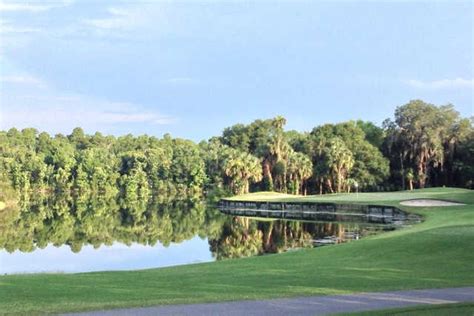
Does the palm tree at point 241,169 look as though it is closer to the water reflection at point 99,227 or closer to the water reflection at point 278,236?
the water reflection at point 99,227

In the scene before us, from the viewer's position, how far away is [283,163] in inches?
3095

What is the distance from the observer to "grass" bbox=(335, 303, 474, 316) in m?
8.91

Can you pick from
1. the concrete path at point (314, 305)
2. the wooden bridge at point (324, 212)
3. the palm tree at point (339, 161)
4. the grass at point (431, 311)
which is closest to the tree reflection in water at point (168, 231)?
the wooden bridge at point (324, 212)

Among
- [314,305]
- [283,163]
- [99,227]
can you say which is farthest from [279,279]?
[283,163]

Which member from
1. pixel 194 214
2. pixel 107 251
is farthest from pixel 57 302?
pixel 194 214

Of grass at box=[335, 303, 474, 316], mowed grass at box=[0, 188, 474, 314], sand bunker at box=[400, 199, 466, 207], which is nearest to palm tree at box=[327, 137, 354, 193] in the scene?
sand bunker at box=[400, 199, 466, 207]

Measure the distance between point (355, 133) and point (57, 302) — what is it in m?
76.2

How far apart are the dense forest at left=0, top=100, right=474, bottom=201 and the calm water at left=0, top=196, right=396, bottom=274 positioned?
21915 millimetres

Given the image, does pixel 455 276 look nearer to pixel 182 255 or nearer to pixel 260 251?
pixel 260 251

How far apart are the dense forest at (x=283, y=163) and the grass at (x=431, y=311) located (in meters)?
51.0

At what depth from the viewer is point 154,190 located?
108 meters

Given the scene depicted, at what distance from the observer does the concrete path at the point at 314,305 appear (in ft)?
32.5

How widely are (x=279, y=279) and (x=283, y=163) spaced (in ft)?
213

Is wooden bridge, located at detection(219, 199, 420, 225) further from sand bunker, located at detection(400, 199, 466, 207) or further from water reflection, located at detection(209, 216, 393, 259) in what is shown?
water reflection, located at detection(209, 216, 393, 259)
